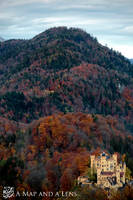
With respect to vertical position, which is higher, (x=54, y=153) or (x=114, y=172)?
(x=114, y=172)

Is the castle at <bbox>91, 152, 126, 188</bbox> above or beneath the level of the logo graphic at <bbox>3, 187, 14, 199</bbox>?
above

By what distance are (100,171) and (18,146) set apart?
36443mm

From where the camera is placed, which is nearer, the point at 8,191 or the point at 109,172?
the point at 109,172

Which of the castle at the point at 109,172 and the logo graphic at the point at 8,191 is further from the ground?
the castle at the point at 109,172

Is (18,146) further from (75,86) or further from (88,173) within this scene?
(75,86)

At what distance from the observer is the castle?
46.0 m

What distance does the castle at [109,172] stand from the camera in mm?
46031

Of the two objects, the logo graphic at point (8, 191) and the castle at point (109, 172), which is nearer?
the castle at point (109, 172)

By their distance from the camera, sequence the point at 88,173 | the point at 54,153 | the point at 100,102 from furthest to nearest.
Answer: the point at 100,102 → the point at 54,153 → the point at 88,173

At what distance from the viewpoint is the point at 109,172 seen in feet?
155

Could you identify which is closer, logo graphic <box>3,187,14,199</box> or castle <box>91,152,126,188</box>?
castle <box>91,152,126,188</box>

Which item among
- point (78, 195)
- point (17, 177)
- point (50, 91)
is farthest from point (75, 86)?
point (78, 195)

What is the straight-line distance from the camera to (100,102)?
7589 inches

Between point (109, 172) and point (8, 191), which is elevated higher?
point (109, 172)
